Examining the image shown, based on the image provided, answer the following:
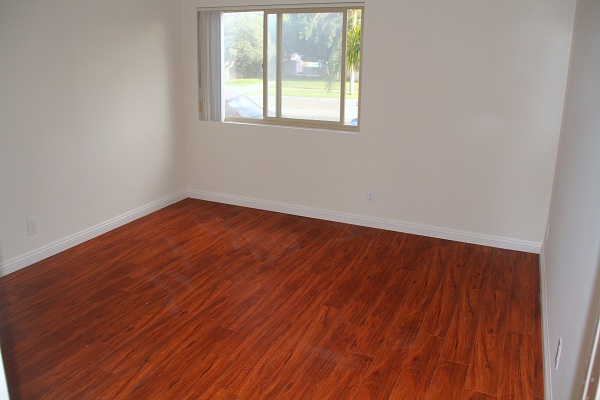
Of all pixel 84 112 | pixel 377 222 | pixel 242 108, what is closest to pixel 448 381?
pixel 377 222

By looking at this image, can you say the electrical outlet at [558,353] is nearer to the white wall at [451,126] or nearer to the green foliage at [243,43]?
the white wall at [451,126]

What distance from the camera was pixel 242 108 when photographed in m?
5.42

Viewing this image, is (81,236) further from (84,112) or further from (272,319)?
(272,319)

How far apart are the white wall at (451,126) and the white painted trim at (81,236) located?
4.26 ft

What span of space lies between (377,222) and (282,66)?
1734mm

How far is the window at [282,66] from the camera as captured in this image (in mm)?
4828

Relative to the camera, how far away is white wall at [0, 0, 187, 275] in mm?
3725

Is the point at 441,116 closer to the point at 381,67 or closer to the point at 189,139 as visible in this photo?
the point at 381,67

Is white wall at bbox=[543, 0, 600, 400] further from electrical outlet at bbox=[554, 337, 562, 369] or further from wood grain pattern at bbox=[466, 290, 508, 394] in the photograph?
wood grain pattern at bbox=[466, 290, 508, 394]

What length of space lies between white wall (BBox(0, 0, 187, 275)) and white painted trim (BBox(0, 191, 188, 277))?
0.14ft

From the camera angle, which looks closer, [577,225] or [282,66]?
[577,225]

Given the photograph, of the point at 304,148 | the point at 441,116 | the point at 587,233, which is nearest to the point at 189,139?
the point at 304,148

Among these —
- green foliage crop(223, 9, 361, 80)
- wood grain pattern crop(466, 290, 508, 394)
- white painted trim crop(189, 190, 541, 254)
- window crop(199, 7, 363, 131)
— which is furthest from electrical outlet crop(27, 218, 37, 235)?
wood grain pattern crop(466, 290, 508, 394)

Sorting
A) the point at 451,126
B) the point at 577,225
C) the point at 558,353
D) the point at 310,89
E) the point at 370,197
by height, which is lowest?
the point at 558,353
